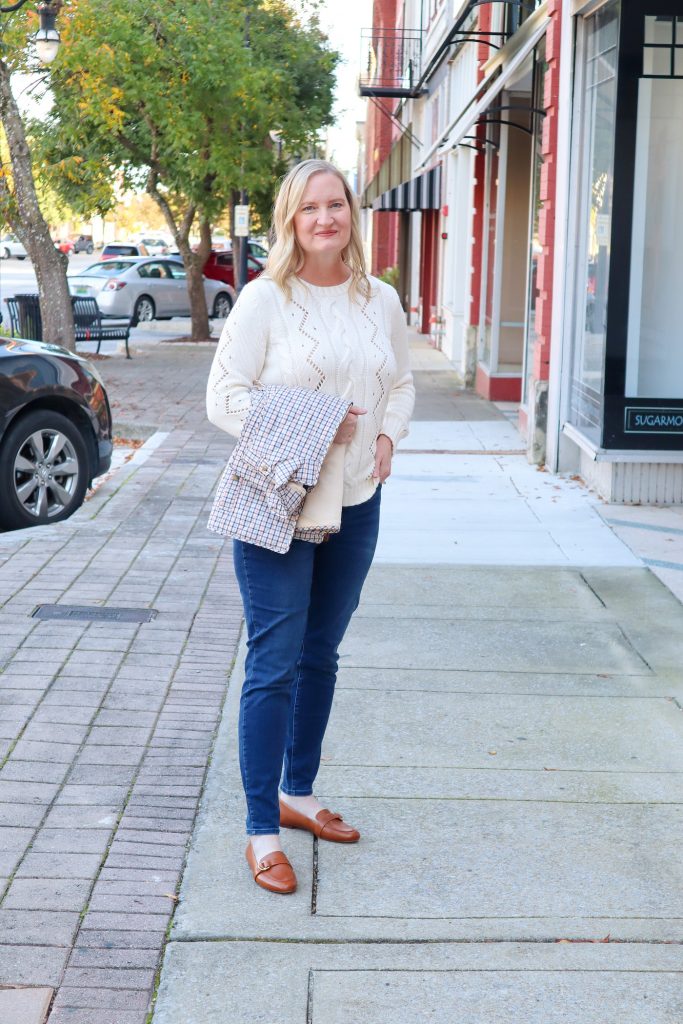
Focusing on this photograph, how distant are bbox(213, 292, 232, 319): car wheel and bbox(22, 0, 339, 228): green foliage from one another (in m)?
3.66

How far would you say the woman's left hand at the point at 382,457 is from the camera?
374 centimetres

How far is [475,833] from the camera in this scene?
406cm

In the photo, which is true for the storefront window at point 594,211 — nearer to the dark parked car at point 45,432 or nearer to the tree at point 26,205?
the dark parked car at point 45,432

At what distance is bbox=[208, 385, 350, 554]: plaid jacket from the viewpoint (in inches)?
137

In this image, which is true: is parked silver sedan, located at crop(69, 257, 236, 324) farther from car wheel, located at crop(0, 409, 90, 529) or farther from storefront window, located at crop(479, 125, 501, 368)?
car wheel, located at crop(0, 409, 90, 529)

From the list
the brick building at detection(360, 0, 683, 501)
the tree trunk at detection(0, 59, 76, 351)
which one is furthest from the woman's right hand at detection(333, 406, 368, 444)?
the tree trunk at detection(0, 59, 76, 351)

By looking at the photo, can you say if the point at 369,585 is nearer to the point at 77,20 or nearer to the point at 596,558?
the point at 596,558

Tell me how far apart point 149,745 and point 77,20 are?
529 inches

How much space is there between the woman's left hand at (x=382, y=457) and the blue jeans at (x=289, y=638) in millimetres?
71

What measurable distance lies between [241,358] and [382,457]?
0.49 m

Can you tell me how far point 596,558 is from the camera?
772 centimetres

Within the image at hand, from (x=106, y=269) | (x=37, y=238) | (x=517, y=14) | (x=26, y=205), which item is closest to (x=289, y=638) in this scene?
(x=517, y=14)

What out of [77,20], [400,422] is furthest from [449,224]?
[400,422]

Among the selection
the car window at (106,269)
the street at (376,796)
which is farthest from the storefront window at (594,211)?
the car window at (106,269)
